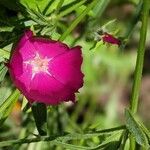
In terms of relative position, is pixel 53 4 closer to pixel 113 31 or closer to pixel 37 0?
pixel 37 0

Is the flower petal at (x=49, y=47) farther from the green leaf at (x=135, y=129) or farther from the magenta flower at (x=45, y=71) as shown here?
the green leaf at (x=135, y=129)

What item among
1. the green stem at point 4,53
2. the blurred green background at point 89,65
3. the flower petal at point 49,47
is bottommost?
the blurred green background at point 89,65

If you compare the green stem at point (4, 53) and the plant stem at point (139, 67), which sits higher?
the green stem at point (4, 53)

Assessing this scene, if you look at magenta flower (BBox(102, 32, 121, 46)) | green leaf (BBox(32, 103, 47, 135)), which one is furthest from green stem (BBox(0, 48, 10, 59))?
magenta flower (BBox(102, 32, 121, 46))

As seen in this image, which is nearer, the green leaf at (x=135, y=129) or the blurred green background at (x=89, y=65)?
the green leaf at (x=135, y=129)

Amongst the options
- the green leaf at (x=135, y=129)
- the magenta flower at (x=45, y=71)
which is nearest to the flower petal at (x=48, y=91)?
the magenta flower at (x=45, y=71)

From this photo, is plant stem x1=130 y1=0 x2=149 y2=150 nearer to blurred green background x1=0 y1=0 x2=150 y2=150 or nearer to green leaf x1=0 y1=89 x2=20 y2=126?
blurred green background x1=0 y1=0 x2=150 y2=150

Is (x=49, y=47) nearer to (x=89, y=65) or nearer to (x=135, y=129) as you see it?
(x=135, y=129)

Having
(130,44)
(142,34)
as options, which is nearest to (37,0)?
(142,34)
